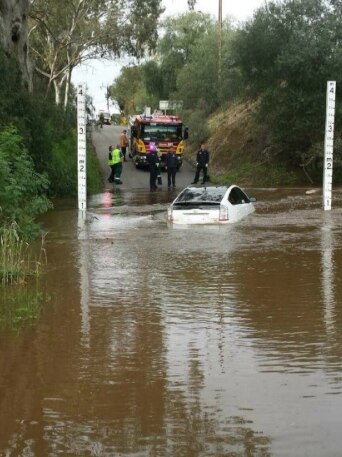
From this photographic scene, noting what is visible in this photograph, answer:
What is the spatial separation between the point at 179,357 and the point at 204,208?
411 inches

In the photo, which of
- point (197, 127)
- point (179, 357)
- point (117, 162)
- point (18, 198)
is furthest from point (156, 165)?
point (179, 357)

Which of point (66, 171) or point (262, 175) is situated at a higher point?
point (66, 171)

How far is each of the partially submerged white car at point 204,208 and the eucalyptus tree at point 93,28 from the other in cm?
2699

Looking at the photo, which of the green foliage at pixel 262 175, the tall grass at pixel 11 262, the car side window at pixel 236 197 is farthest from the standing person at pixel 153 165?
the tall grass at pixel 11 262

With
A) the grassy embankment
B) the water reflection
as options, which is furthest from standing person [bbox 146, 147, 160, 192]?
the water reflection

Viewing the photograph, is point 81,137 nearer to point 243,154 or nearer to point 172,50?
point 243,154

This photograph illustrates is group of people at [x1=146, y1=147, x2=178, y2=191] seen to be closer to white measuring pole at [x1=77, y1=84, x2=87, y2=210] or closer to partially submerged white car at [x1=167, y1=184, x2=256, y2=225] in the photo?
white measuring pole at [x1=77, y1=84, x2=87, y2=210]

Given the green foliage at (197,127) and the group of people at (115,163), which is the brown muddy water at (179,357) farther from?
the green foliage at (197,127)

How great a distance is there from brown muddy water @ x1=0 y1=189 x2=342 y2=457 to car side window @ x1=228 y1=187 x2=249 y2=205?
4.27 meters

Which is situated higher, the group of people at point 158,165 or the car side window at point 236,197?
the group of people at point 158,165

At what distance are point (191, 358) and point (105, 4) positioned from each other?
40.7 meters

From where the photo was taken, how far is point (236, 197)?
60.2ft

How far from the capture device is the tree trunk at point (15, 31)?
82.2 feet

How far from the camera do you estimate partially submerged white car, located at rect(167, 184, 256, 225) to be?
55.7 feet
